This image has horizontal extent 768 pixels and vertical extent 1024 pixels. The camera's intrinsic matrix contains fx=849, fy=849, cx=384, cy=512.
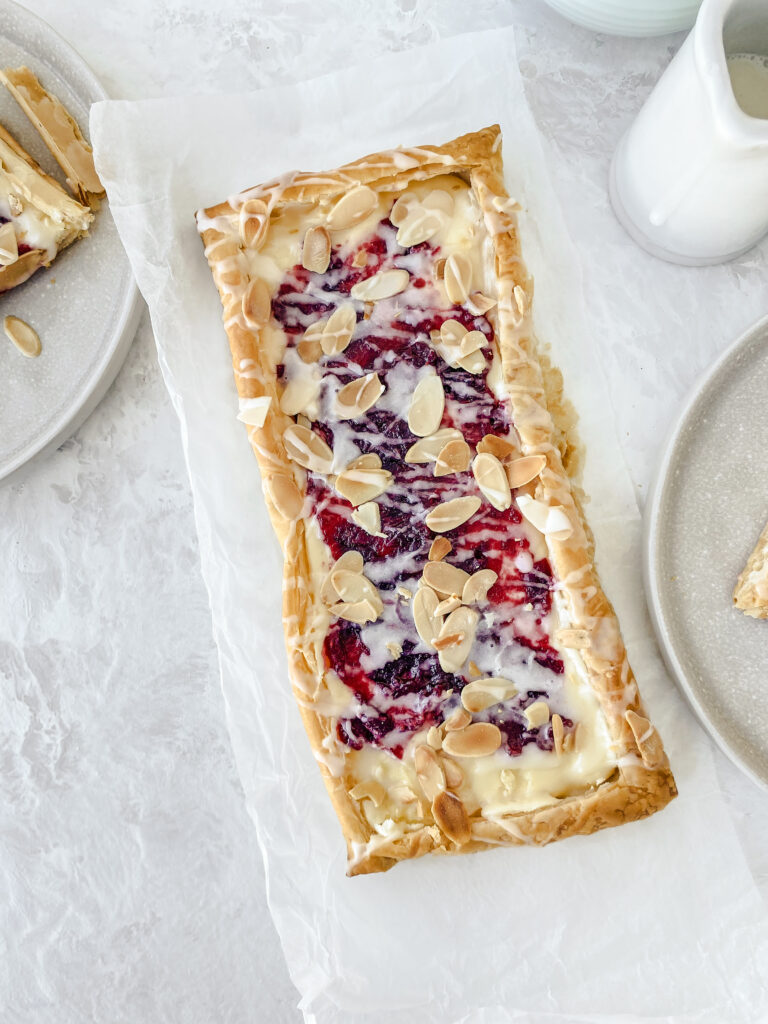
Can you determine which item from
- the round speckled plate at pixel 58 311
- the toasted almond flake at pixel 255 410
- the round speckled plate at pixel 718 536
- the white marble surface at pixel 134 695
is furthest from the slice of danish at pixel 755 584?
the round speckled plate at pixel 58 311

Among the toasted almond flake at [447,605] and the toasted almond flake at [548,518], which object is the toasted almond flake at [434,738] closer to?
the toasted almond flake at [447,605]

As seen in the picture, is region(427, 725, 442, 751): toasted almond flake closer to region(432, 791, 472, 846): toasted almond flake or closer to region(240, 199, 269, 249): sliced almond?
region(432, 791, 472, 846): toasted almond flake

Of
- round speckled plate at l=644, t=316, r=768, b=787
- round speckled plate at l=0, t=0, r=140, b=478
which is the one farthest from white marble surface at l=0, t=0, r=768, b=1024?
round speckled plate at l=644, t=316, r=768, b=787

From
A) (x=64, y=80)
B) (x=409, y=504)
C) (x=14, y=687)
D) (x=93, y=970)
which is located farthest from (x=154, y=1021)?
(x=64, y=80)

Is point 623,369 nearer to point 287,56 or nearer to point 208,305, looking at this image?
point 208,305

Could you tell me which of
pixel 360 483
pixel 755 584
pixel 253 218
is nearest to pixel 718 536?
pixel 755 584
